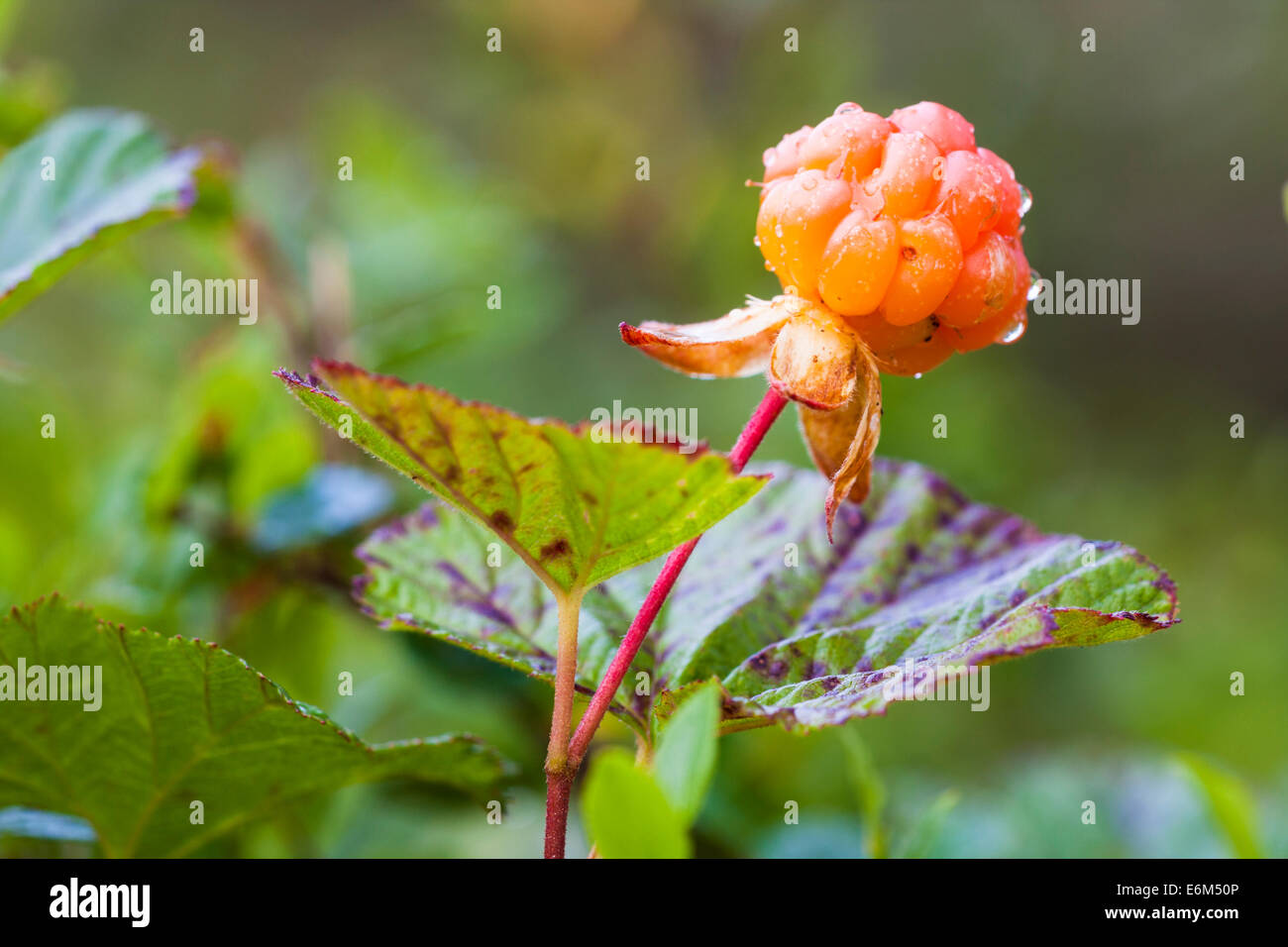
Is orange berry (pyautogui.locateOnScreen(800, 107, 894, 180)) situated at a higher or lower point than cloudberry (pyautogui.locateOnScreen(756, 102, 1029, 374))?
higher

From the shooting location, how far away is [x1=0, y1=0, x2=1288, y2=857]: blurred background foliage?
106cm

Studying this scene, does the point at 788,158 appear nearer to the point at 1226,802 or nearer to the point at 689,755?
the point at 689,755

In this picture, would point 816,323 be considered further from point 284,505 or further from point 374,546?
point 284,505

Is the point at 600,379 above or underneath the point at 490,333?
above

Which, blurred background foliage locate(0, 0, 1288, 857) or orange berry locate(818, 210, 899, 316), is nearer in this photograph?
orange berry locate(818, 210, 899, 316)

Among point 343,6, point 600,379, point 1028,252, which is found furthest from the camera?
point 343,6

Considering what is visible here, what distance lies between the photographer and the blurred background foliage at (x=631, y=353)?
41.7 inches

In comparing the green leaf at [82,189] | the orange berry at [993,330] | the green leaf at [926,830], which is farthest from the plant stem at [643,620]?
the green leaf at [82,189]

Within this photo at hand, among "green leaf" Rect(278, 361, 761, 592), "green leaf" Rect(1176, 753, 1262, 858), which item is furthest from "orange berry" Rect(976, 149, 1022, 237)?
"green leaf" Rect(1176, 753, 1262, 858)

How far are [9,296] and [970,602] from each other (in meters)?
0.60

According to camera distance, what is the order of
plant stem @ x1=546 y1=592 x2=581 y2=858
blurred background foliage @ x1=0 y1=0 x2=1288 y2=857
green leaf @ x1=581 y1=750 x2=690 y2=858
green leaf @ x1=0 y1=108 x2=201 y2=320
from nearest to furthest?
green leaf @ x1=581 y1=750 x2=690 y2=858
plant stem @ x1=546 y1=592 x2=581 y2=858
green leaf @ x1=0 y1=108 x2=201 y2=320
blurred background foliage @ x1=0 y1=0 x2=1288 y2=857

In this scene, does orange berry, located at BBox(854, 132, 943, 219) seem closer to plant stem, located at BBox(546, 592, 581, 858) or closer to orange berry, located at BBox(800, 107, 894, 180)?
orange berry, located at BBox(800, 107, 894, 180)
